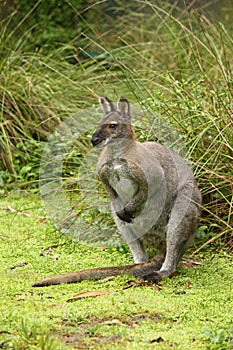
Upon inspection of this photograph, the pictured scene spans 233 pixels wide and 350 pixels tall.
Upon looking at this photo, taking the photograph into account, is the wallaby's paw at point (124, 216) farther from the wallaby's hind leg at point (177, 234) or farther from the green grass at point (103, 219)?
the green grass at point (103, 219)

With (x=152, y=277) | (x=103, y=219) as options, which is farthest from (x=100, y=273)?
(x=103, y=219)

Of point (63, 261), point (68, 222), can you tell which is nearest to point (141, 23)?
point (68, 222)

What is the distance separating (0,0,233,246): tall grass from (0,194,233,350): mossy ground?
0.59 meters

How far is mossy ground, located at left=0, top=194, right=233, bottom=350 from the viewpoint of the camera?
3.36 meters

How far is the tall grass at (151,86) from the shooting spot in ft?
17.7

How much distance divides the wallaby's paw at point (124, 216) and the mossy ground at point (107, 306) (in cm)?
40

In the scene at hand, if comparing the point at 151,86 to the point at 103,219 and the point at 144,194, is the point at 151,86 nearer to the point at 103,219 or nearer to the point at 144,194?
the point at 103,219

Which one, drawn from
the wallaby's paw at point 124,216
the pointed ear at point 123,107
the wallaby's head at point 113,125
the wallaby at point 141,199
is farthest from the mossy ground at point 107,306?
the pointed ear at point 123,107

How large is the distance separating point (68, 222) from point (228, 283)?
1766 mm

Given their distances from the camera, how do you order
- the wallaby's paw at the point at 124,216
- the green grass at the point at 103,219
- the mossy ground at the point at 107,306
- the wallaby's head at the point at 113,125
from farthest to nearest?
1. the wallaby's paw at the point at 124,216
2. the wallaby's head at the point at 113,125
3. the green grass at the point at 103,219
4. the mossy ground at the point at 107,306

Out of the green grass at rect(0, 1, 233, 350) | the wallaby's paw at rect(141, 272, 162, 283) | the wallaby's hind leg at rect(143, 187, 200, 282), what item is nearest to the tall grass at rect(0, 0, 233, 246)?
the green grass at rect(0, 1, 233, 350)

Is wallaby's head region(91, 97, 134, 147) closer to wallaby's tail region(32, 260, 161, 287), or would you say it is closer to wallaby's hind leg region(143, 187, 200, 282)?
wallaby's hind leg region(143, 187, 200, 282)

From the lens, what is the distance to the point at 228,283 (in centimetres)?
448

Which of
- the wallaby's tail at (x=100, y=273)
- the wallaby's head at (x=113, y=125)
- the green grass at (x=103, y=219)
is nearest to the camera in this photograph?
the green grass at (x=103, y=219)
